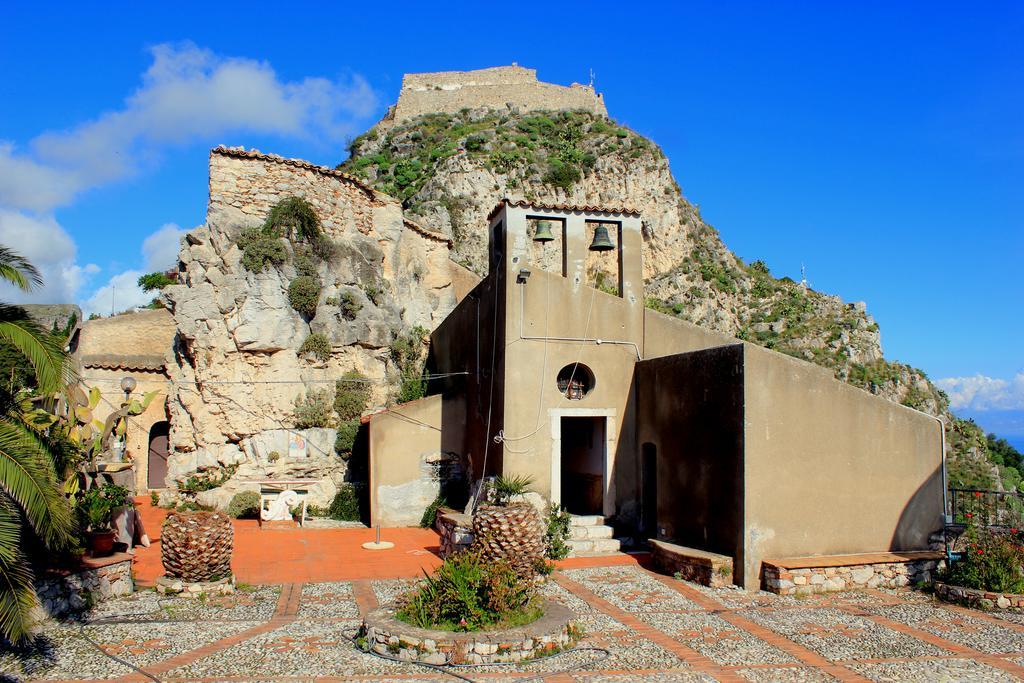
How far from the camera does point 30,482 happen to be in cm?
764

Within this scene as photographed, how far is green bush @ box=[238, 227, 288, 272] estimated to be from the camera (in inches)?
827

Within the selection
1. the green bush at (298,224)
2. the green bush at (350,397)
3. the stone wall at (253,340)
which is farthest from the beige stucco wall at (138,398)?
the green bush at (298,224)

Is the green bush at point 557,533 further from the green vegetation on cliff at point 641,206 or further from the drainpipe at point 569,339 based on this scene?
the green vegetation on cliff at point 641,206

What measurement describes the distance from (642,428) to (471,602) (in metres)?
7.31

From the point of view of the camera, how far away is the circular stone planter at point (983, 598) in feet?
35.1

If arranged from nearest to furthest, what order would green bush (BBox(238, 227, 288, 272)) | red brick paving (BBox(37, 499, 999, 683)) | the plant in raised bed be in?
1. red brick paving (BBox(37, 499, 999, 683))
2. the plant in raised bed
3. green bush (BBox(238, 227, 288, 272))

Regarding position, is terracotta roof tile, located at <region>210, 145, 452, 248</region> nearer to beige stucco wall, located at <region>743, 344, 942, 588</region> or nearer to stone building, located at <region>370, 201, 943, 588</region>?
stone building, located at <region>370, 201, 943, 588</region>

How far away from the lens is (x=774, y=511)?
1164cm

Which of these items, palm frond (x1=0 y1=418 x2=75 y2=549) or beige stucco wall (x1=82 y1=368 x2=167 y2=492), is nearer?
palm frond (x1=0 y1=418 x2=75 y2=549)

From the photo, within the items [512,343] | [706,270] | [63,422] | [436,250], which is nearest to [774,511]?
[512,343]

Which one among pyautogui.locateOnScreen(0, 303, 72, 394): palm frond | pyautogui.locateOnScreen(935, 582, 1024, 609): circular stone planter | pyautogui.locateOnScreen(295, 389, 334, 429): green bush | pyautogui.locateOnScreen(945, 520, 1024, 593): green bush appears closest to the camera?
pyautogui.locateOnScreen(0, 303, 72, 394): palm frond

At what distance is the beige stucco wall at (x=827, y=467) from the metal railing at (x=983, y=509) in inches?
57.5

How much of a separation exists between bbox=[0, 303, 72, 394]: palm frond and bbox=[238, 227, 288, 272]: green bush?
41.2ft

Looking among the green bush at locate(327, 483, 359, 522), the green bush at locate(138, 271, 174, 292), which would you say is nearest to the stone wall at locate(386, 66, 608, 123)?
the green bush at locate(138, 271, 174, 292)
